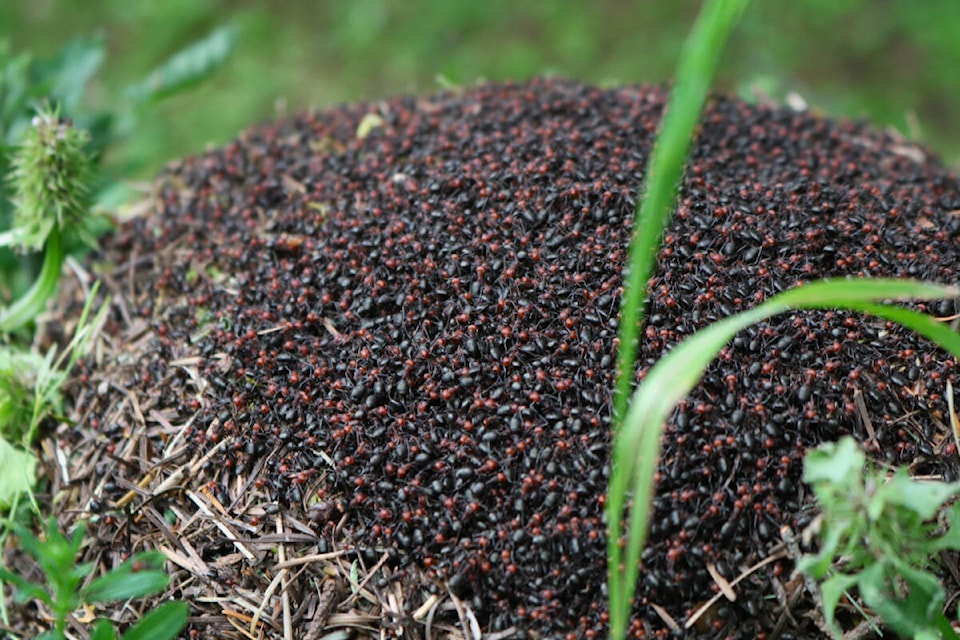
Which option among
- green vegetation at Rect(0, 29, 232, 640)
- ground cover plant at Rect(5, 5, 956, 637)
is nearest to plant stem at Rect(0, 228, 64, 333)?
green vegetation at Rect(0, 29, 232, 640)

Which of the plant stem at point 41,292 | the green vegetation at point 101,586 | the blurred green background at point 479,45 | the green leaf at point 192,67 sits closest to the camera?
the green vegetation at point 101,586

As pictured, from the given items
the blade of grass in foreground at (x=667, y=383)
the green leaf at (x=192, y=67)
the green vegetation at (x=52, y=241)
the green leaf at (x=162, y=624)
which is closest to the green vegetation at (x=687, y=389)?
the blade of grass in foreground at (x=667, y=383)

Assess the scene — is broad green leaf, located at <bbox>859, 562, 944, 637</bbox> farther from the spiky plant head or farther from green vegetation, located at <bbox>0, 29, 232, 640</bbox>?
the spiky plant head

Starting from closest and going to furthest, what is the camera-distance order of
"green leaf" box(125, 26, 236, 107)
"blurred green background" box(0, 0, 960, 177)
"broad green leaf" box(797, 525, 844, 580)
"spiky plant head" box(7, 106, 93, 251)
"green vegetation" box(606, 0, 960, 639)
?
"green vegetation" box(606, 0, 960, 639)
"broad green leaf" box(797, 525, 844, 580)
"spiky plant head" box(7, 106, 93, 251)
"green leaf" box(125, 26, 236, 107)
"blurred green background" box(0, 0, 960, 177)

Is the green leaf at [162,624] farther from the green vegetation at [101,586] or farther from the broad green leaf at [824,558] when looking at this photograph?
the broad green leaf at [824,558]

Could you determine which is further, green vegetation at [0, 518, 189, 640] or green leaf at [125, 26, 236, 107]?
green leaf at [125, 26, 236, 107]

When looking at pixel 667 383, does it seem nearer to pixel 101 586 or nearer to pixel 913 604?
pixel 913 604

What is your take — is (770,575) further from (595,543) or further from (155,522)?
(155,522)

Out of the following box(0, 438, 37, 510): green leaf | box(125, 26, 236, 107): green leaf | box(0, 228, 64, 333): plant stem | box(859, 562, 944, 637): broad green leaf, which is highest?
box(125, 26, 236, 107): green leaf
